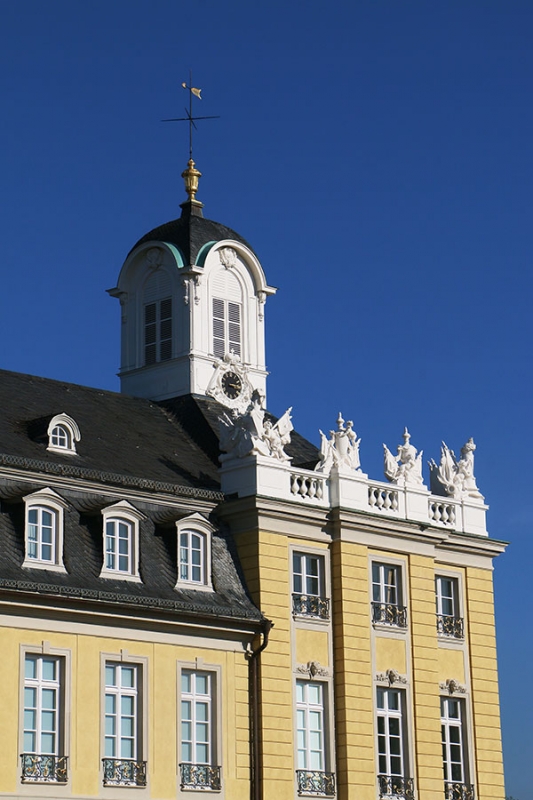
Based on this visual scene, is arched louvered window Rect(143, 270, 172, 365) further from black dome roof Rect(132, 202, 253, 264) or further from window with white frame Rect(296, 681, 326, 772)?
window with white frame Rect(296, 681, 326, 772)

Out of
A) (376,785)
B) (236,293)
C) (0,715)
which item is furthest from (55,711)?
(236,293)

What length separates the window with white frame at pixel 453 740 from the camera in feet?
182

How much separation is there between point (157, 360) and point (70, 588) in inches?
623

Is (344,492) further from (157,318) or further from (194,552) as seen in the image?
(157,318)

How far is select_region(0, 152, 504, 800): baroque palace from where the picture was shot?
46875 millimetres

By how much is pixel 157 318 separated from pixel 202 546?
12.6 m

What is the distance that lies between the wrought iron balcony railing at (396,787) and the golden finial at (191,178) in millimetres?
21038

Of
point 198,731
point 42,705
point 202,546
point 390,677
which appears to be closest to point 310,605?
point 390,677

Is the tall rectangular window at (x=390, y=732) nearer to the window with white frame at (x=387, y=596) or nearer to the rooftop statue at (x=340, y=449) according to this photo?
the window with white frame at (x=387, y=596)

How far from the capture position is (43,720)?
46.0 meters

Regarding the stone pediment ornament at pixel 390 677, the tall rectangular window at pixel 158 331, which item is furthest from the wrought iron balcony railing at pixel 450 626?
the tall rectangular window at pixel 158 331

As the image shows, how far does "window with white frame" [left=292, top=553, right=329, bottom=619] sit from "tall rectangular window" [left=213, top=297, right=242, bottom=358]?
1019 centimetres

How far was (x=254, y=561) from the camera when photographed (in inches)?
2035

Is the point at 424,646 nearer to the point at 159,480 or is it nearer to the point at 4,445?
the point at 159,480
